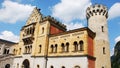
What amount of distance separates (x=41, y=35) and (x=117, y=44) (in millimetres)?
43830

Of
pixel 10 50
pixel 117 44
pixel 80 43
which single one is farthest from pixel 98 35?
pixel 117 44

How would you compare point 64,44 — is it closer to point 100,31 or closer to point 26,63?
point 100,31

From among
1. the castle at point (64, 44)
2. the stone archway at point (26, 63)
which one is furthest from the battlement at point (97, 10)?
the stone archway at point (26, 63)

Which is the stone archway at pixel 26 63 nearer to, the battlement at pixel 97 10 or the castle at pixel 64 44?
the castle at pixel 64 44

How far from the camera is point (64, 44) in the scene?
2769cm

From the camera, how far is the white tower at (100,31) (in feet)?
86.2

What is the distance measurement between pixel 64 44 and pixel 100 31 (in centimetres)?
701

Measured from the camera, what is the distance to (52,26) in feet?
108

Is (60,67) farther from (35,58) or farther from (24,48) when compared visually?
(24,48)

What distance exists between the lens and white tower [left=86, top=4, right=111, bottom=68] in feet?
86.2

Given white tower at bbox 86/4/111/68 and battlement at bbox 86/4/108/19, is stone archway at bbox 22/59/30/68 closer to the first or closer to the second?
white tower at bbox 86/4/111/68

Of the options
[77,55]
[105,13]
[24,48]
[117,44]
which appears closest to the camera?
[77,55]

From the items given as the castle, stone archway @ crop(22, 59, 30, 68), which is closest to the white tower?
the castle

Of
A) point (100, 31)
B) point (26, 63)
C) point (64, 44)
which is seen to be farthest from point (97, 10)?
point (26, 63)
